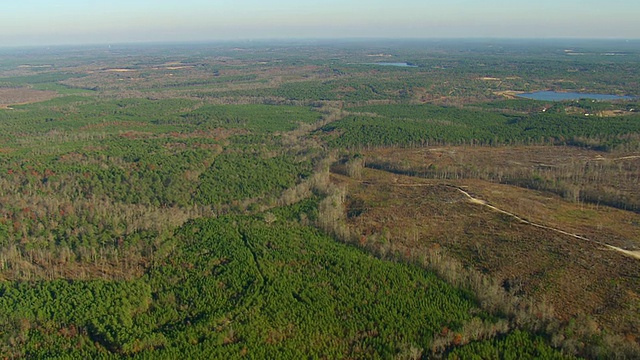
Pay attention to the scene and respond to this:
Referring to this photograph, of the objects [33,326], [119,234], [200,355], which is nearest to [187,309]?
[200,355]

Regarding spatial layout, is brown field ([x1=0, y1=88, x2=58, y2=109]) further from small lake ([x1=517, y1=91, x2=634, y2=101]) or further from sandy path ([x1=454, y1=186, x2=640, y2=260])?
small lake ([x1=517, y1=91, x2=634, y2=101])

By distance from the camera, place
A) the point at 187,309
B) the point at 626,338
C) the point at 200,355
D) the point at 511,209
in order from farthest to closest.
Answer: the point at 511,209 → the point at 187,309 → the point at 626,338 → the point at 200,355

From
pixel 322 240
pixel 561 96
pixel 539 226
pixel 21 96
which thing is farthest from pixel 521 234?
pixel 21 96

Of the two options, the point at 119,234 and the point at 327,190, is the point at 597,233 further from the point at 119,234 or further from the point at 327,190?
the point at 119,234

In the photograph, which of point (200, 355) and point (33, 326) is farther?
point (33, 326)

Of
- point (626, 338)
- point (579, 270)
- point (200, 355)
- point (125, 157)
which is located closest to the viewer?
point (200, 355)

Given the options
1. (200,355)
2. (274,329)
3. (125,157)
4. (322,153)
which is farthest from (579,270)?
(125,157)
